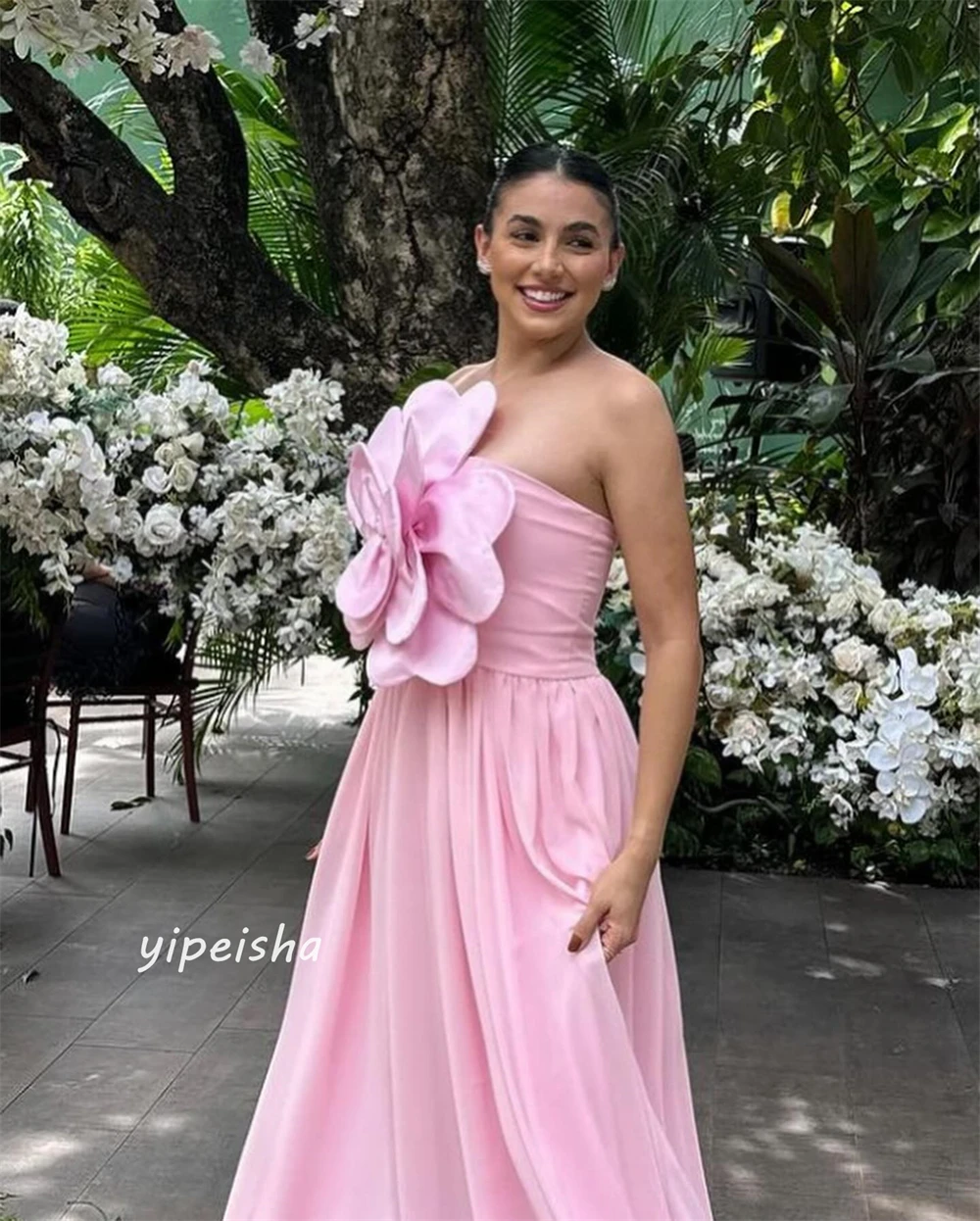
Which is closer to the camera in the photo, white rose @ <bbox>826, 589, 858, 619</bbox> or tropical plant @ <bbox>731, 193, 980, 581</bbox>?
white rose @ <bbox>826, 589, 858, 619</bbox>

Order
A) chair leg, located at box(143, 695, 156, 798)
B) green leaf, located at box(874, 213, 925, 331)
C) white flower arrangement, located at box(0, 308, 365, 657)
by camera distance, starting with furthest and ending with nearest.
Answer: chair leg, located at box(143, 695, 156, 798), green leaf, located at box(874, 213, 925, 331), white flower arrangement, located at box(0, 308, 365, 657)

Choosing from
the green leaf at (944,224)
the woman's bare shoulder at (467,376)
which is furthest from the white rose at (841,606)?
the woman's bare shoulder at (467,376)

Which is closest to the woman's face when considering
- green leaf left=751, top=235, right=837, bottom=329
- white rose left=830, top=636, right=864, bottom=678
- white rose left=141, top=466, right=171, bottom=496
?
white rose left=141, top=466, right=171, bottom=496

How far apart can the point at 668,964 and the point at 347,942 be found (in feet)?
1.58

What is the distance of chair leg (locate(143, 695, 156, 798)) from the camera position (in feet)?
18.1

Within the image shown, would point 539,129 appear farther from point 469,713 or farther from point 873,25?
point 469,713

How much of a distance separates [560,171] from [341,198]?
297 centimetres

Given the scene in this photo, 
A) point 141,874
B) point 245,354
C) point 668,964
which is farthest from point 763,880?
point 668,964

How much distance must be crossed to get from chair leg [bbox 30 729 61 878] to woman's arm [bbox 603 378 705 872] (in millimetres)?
3050

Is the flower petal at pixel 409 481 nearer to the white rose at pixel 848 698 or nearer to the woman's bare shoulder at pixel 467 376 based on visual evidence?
the woman's bare shoulder at pixel 467 376

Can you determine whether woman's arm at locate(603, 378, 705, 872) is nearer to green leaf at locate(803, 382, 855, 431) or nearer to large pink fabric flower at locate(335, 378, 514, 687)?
large pink fabric flower at locate(335, 378, 514, 687)

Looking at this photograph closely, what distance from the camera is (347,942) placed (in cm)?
224

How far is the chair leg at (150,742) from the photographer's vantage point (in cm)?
553

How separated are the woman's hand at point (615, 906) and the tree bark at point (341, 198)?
298cm
